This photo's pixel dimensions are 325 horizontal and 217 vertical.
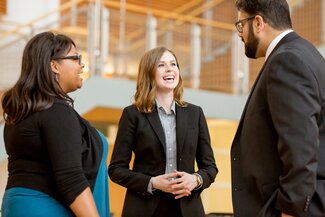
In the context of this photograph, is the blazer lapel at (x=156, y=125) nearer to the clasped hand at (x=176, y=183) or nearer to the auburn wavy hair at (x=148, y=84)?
the auburn wavy hair at (x=148, y=84)

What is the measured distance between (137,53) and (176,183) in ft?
14.5

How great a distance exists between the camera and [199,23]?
8109mm

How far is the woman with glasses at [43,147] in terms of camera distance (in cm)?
227

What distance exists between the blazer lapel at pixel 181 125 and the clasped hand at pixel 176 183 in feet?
0.54

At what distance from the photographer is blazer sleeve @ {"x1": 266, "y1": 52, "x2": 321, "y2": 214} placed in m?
2.04

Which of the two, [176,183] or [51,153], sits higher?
[51,153]

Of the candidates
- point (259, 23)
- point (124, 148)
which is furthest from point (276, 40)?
point (124, 148)

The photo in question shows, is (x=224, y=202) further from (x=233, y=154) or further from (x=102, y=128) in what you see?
(x=233, y=154)

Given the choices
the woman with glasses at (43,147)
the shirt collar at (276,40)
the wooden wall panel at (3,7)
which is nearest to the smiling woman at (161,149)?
the woman with glasses at (43,147)

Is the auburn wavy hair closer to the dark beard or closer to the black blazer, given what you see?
the black blazer

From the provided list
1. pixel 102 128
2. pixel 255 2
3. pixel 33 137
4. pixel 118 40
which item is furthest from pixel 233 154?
pixel 102 128

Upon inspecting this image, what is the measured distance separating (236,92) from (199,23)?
1157 mm

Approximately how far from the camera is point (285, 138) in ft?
6.79

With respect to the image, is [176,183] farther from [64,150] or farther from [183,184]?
[64,150]
